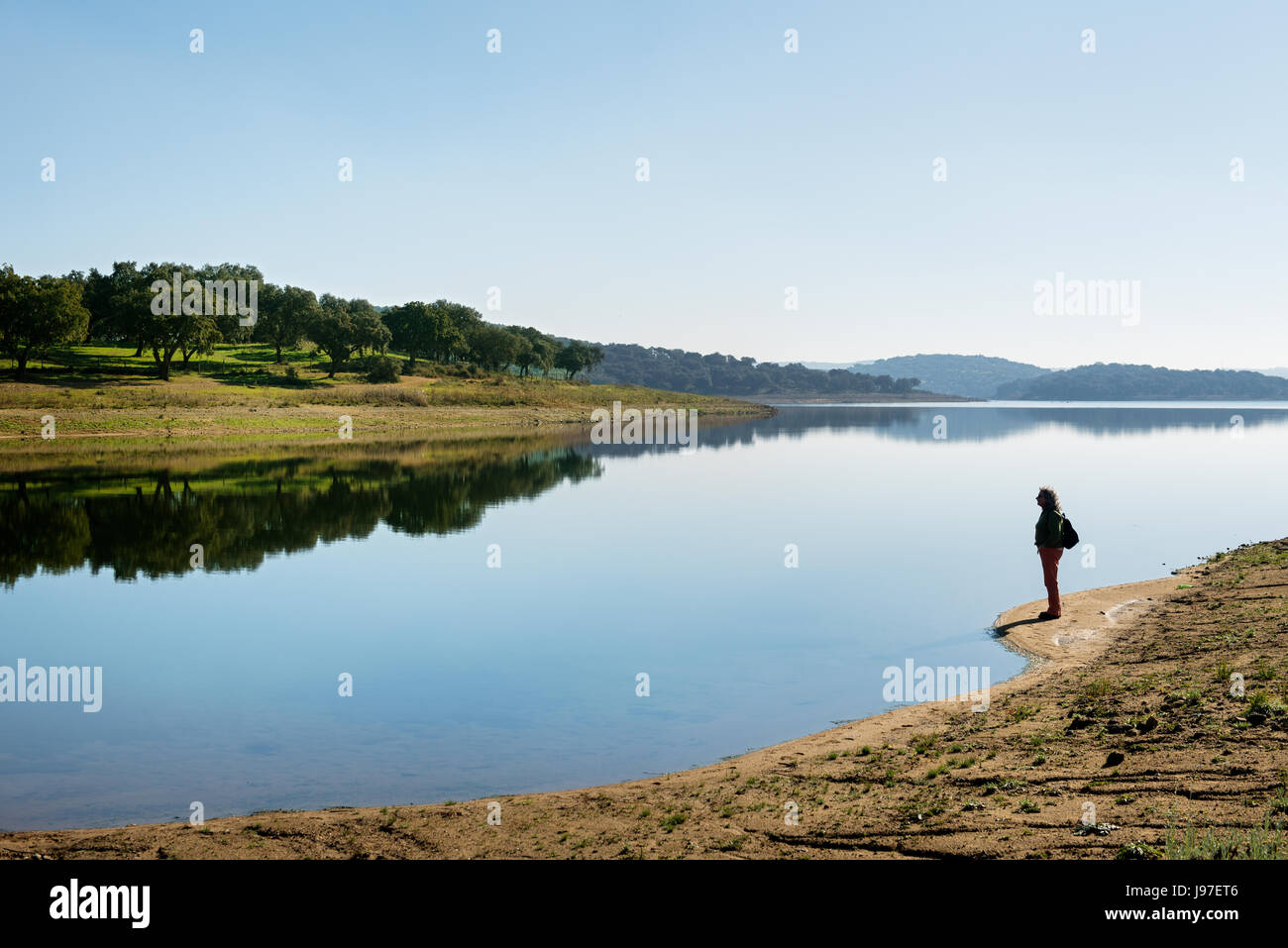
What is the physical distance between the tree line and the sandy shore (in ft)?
334

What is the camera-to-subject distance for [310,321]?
12938 cm

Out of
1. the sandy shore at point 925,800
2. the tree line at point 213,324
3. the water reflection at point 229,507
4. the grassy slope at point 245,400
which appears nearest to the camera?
the sandy shore at point 925,800

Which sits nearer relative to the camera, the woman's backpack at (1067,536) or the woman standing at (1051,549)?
the woman standing at (1051,549)

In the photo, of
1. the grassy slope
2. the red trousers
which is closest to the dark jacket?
the red trousers

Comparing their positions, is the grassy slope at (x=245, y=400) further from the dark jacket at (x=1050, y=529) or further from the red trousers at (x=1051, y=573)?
the red trousers at (x=1051, y=573)

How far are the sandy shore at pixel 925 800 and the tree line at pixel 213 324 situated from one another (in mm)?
101703

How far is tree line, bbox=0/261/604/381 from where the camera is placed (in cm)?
9481

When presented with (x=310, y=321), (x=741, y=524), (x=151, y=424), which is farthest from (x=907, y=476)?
(x=310, y=321)

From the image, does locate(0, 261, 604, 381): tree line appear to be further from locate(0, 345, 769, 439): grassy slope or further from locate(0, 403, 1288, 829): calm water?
locate(0, 403, 1288, 829): calm water

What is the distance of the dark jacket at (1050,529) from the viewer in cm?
2058

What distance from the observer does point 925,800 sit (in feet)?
31.8

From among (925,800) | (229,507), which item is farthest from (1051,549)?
(229,507)

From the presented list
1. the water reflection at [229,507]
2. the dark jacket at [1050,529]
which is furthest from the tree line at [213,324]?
the dark jacket at [1050,529]

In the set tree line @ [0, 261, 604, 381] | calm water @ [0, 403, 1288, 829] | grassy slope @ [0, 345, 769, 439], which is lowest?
calm water @ [0, 403, 1288, 829]
